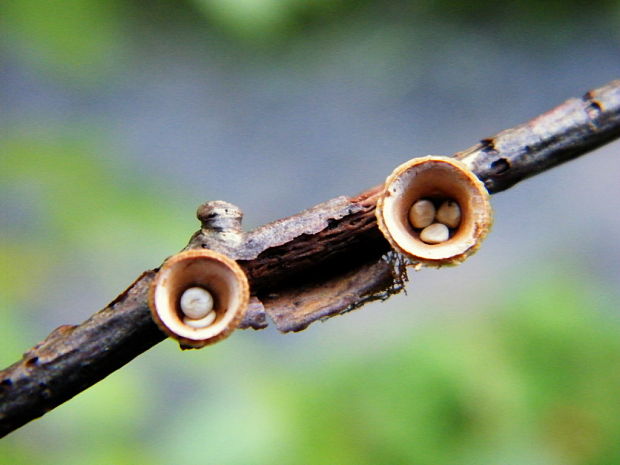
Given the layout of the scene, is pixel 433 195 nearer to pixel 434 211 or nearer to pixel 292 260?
pixel 434 211

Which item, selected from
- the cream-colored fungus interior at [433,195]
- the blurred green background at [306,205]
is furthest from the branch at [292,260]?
the blurred green background at [306,205]

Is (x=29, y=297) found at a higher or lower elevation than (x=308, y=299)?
higher

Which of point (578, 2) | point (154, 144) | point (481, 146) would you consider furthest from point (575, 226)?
point (481, 146)

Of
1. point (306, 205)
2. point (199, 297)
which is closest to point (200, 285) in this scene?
point (199, 297)

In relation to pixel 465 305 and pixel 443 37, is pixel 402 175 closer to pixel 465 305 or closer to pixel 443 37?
pixel 465 305

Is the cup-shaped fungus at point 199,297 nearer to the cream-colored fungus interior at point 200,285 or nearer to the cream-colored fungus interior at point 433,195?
the cream-colored fungus interior at point 200,285

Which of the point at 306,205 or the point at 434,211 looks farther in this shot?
the point at 306,205

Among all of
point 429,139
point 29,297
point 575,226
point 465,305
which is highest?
point 429,139
